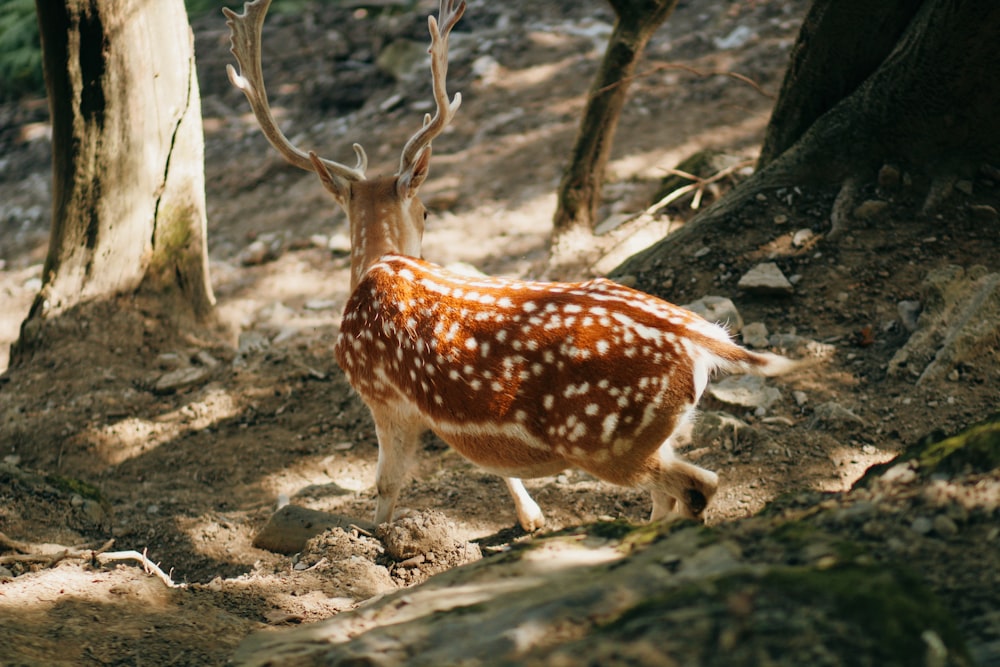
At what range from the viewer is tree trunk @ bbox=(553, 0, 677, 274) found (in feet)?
19.4

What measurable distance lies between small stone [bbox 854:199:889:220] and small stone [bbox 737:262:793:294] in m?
0.50

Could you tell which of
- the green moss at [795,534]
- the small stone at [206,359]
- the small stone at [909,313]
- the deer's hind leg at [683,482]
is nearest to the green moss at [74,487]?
the small stone at [206,359]

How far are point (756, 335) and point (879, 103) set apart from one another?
1387 mm

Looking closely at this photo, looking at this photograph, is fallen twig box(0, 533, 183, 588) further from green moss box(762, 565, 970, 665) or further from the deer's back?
green moss box(762, 565, 970, 665)

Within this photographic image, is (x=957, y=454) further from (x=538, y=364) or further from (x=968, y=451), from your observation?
(x=538, y=364)

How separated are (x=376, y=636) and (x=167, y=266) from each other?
4.71 m

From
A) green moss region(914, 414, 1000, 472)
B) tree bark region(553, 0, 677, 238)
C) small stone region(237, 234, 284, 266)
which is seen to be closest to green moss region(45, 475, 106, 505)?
green moss region(914, 414, 1000, 472)

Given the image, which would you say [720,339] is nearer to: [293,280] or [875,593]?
[875,593]

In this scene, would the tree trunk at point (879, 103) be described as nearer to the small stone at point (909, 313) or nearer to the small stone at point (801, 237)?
the small stone at point (801, 237)

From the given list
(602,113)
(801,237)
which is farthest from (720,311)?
(602,113)

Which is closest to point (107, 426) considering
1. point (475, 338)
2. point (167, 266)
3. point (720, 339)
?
point (167, 266)

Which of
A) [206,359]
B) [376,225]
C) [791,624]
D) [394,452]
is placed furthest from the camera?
[206,359]

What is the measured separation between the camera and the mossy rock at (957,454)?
204cm

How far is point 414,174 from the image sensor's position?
169 inches
